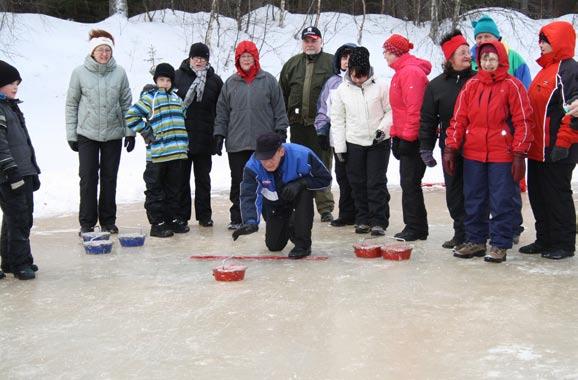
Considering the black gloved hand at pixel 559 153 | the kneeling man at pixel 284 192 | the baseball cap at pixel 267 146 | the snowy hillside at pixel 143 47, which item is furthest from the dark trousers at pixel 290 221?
the snowy hillside at pixel 143 47

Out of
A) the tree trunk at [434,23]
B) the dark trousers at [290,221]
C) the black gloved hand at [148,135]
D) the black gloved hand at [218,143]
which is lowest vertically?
the dark trousers at [290,221]

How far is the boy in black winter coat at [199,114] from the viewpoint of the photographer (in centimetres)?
787

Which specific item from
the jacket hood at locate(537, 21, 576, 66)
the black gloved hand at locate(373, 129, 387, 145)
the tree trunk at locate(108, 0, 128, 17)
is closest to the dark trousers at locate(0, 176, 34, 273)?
the black gloved hand at locate(373, 129, 387, 145)

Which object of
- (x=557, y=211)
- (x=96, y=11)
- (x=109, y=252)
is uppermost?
(x=96, y=11)

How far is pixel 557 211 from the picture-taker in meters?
6.33

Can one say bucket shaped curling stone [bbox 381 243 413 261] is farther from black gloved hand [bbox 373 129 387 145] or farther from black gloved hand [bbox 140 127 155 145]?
black gloved hand [bbox 140 127 155 145]

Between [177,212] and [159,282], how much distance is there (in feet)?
6.69

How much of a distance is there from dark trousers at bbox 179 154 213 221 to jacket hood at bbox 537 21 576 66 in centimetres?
347

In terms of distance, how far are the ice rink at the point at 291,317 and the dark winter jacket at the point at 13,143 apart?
2.70 ft

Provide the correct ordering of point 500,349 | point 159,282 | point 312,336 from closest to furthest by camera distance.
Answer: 1. point 500,349
2. point 312,336
3. point 159,282

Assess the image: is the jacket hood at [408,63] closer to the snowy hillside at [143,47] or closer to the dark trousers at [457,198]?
the dark trousers at [457,198]

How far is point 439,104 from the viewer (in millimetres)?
6652

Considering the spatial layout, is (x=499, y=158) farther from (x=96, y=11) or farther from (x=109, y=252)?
(x=96, y=11)

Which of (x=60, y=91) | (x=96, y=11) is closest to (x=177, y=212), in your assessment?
(x=60, y=91)
